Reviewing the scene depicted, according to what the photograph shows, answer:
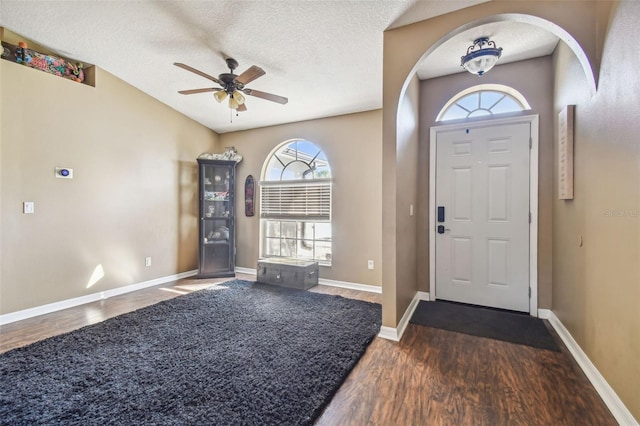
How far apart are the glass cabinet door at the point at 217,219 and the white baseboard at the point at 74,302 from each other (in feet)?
2.11

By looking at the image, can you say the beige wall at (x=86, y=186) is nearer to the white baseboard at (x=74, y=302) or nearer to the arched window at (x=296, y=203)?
the white baseboard at (x=74, y=302)

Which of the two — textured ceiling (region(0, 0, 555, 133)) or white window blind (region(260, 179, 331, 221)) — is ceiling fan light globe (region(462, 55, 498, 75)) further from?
white window blind (region(260, 179, 331, 221))

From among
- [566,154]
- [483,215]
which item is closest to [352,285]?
[483,215]

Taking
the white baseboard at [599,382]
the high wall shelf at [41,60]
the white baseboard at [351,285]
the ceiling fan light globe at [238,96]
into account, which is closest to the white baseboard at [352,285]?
the white baseboard at [351,285]

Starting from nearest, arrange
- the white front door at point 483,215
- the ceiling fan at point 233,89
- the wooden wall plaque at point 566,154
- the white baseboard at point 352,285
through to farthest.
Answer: the wooden wall plaque at point 566,154
the ceiling fan at point 233,89
the white front door at point 483,215
the white baseboard at point 352,285

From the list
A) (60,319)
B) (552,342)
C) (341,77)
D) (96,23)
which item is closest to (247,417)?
(552,342)

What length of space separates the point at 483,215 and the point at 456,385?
6.60ft

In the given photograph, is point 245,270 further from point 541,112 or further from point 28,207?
point 541,112

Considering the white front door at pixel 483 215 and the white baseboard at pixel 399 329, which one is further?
the white front door at pixel 483 215

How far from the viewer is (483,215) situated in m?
3.15

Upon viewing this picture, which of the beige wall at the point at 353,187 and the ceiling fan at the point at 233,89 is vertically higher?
the ceiling fan at the point at 233,89

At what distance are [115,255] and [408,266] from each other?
3.79 m

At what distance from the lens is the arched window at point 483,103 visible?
10.1 ft

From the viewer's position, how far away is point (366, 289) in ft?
12.7
